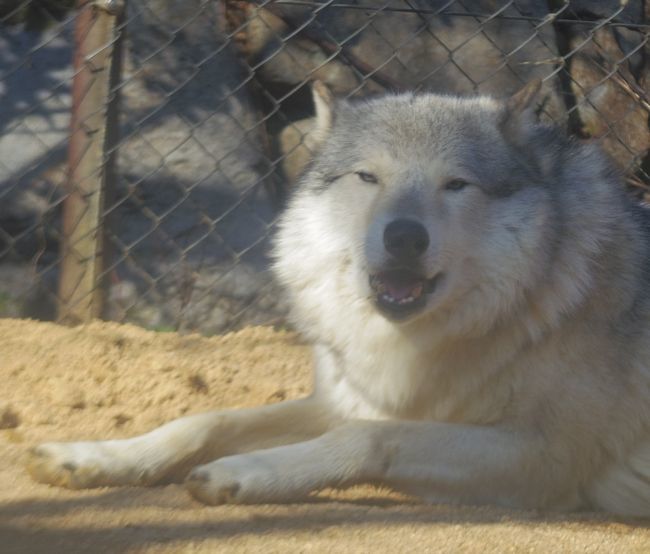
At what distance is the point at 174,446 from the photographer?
325 centimetres

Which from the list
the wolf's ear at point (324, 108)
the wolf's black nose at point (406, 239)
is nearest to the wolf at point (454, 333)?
the wolf's black nose at point (406, 239)

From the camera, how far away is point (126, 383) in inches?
162

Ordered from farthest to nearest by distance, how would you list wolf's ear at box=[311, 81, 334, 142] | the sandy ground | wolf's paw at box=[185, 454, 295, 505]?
wolf's ear at box=[311, 81, 334, 142] < wolf's paw at box=[185, 454, 295, 505] < the sandy ground

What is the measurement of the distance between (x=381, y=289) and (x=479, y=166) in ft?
1.65

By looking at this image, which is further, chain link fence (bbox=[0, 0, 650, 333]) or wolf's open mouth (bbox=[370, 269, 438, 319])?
chain link fence (bbox=[0, 0, 650, 333])

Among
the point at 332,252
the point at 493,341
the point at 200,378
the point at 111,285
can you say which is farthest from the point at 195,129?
the point at 493,341

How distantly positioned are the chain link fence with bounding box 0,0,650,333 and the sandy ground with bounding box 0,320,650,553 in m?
0.40

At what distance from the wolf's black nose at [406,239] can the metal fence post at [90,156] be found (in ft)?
6.30

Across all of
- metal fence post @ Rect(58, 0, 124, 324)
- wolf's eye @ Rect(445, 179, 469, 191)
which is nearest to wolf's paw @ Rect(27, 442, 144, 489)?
wolf's eye @ Rect(445, 179, 469, 191)

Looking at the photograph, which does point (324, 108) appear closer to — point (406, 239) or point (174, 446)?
point (406, 239)

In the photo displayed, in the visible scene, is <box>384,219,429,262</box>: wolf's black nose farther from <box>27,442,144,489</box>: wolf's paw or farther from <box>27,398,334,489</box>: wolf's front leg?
<box>27,442,144,489</box>: wolf's paw

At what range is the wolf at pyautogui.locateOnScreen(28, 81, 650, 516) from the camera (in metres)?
3.07

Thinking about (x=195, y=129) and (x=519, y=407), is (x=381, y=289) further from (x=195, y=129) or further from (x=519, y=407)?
(x=195, y=129)

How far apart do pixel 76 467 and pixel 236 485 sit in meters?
0.53
